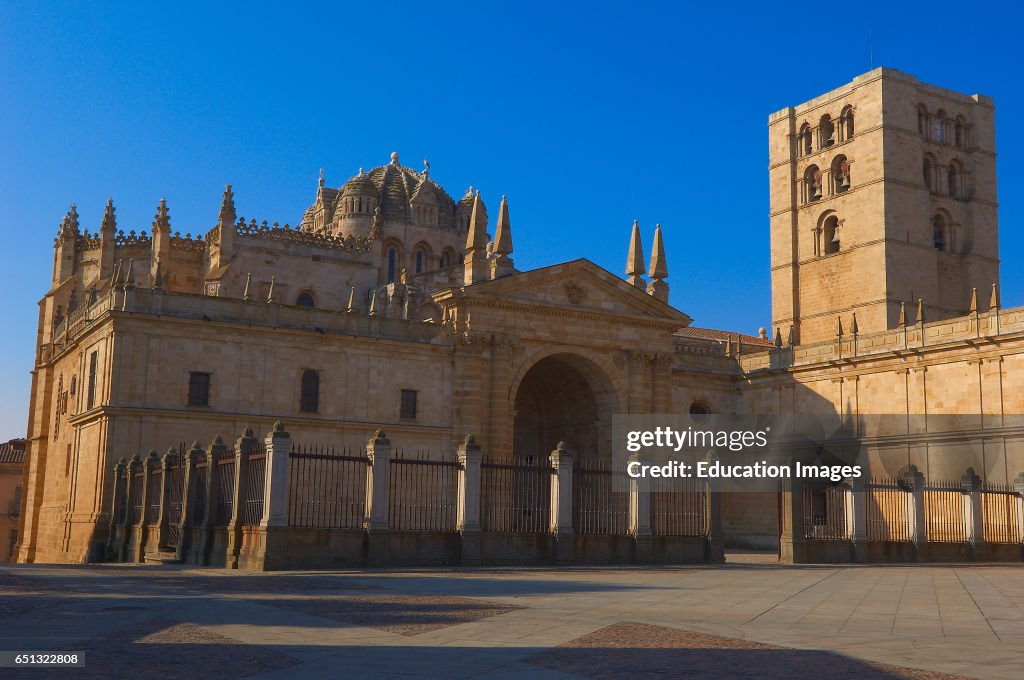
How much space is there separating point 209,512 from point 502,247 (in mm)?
18531

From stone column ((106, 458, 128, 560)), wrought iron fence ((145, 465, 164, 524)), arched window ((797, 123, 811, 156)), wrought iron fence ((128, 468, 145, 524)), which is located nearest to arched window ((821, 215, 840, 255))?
arched window ((797, 123, 811, 156))

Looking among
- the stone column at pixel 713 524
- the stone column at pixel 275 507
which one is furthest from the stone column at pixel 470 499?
the stone column at pixel 713 524

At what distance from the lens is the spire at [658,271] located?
4398cm

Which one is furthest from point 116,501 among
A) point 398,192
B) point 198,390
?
point 398,192

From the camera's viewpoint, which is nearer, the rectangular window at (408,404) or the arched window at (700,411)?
the rectangular window at (408,404)

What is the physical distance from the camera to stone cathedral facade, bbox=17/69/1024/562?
3500cm

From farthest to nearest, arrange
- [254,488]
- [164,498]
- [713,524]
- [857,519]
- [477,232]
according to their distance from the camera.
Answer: [477,232] → [857,519] → [713,524] → [164,498] → [254,488]

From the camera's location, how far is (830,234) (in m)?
58.6

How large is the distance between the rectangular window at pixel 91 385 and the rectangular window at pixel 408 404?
1038 cm

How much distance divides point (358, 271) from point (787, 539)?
27.0m

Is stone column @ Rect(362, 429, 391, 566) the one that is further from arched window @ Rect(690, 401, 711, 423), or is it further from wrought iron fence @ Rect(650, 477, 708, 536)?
arched window @ Rect(690, 401, 711, 423)

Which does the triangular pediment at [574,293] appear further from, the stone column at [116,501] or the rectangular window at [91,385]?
the stone column at [116,501]

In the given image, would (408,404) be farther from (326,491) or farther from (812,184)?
(812,184)

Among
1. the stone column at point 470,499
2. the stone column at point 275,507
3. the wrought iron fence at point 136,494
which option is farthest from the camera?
the wrought iron fence at point 136,494
